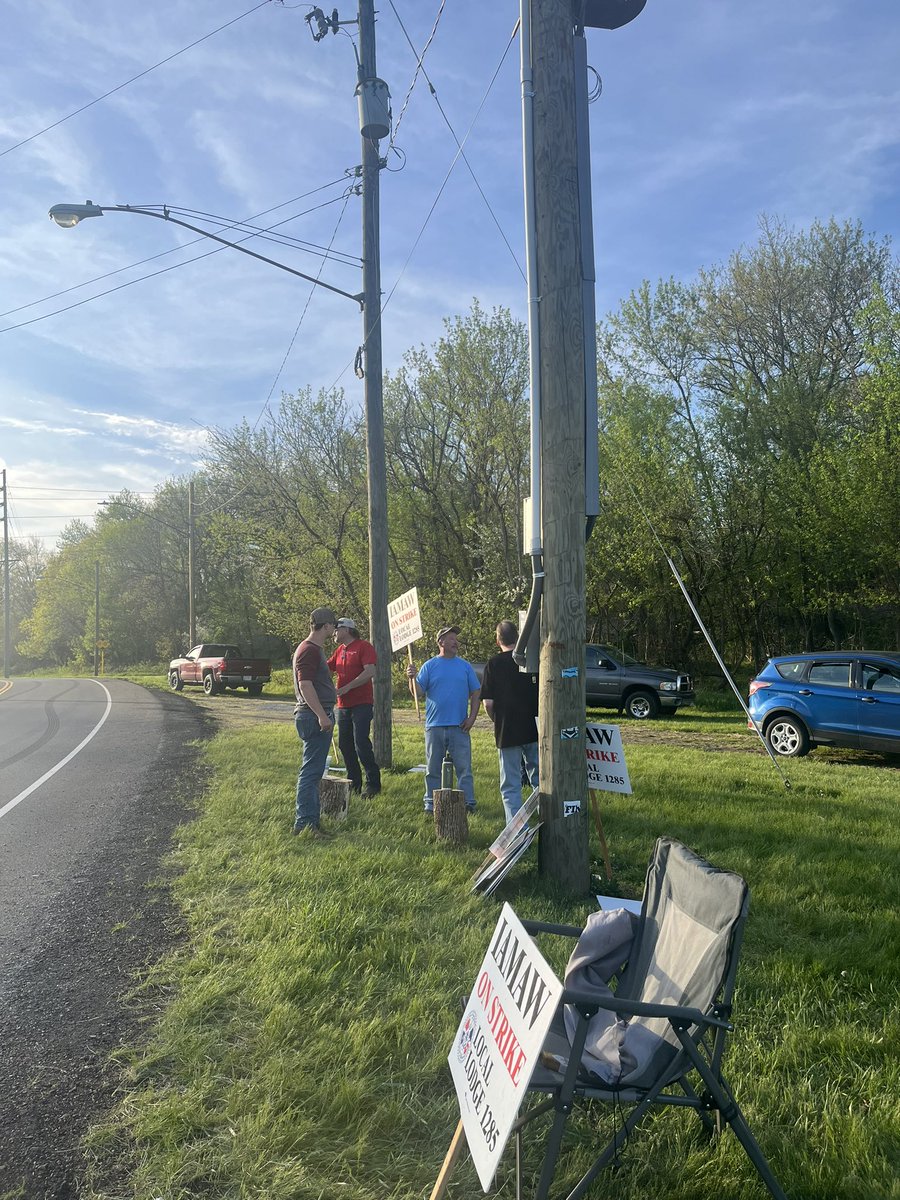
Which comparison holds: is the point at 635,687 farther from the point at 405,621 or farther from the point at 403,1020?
the point at 403,1020

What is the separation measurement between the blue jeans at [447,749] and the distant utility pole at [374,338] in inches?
108

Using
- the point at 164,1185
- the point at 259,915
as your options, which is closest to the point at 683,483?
the point at 259,915

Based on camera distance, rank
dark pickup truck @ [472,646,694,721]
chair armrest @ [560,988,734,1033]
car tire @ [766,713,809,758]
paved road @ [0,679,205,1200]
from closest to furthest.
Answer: chair armrest @ [560,988,734,1033], paved road @ [0,679,205,1200], car tire @ [766,713,809,758], dark pickup truck @ [472,646,694,721]

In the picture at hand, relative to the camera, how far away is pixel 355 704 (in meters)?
8.61

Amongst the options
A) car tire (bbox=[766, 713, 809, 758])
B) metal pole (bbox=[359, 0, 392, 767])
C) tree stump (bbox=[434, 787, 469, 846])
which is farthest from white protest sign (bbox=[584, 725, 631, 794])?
car tire (bbox=[766, 713, 809, 758])

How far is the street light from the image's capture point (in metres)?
10.5

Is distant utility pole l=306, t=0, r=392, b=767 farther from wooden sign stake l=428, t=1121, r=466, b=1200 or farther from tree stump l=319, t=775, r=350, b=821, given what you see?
wooden sign stake l=428, t=1121, r=466, b=1200

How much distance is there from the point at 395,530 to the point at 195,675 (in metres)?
8.76

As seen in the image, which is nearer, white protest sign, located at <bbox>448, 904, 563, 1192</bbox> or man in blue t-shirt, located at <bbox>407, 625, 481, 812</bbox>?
white protest sign, located at <bbox>448, 904, 563, 1192</bbox>

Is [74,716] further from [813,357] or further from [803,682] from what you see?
[813,357]

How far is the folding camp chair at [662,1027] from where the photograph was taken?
8.07 feet

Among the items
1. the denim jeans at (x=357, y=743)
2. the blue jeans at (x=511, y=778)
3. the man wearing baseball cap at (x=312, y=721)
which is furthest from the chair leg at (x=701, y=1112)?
the denim jeans at (x=357, y=743)

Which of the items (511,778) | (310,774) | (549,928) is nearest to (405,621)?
(310,774)

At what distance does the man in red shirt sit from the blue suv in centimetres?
674
